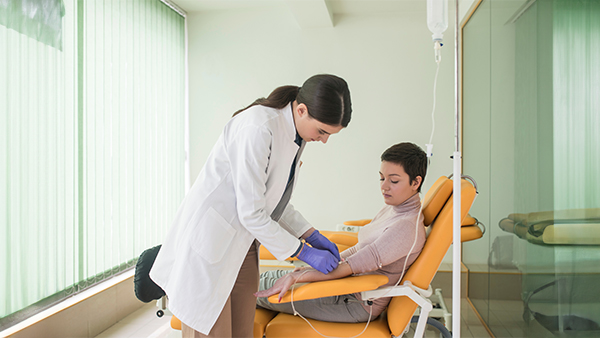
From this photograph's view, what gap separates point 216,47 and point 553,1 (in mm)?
2686

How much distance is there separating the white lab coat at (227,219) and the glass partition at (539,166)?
98 centimetres

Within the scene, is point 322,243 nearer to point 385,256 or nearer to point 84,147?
point 385,256

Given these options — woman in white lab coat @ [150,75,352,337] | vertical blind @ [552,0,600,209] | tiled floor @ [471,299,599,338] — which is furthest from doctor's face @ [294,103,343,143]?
tiled floor @ [471,299,599,338]

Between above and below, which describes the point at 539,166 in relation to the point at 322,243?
above

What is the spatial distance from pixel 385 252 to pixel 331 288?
0.86 feet

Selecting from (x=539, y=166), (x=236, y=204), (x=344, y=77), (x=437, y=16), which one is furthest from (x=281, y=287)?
(x=344, y=77)

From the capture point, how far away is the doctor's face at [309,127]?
125cm

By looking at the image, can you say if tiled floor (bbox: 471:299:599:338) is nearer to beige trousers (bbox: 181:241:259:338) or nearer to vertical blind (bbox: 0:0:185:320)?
beige trousers (bbox: 181:241:259:338)

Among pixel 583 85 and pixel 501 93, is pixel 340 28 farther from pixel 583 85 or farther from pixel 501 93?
pixel 583 85

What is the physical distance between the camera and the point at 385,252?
55.9 inches

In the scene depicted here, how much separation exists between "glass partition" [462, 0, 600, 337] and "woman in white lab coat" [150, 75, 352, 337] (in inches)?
32.6

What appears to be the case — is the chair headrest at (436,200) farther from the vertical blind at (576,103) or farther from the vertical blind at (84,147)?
the vertical blind at (84,147)

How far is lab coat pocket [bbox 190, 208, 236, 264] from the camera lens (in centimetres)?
120

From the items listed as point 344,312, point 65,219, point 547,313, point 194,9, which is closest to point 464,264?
point 547,313
